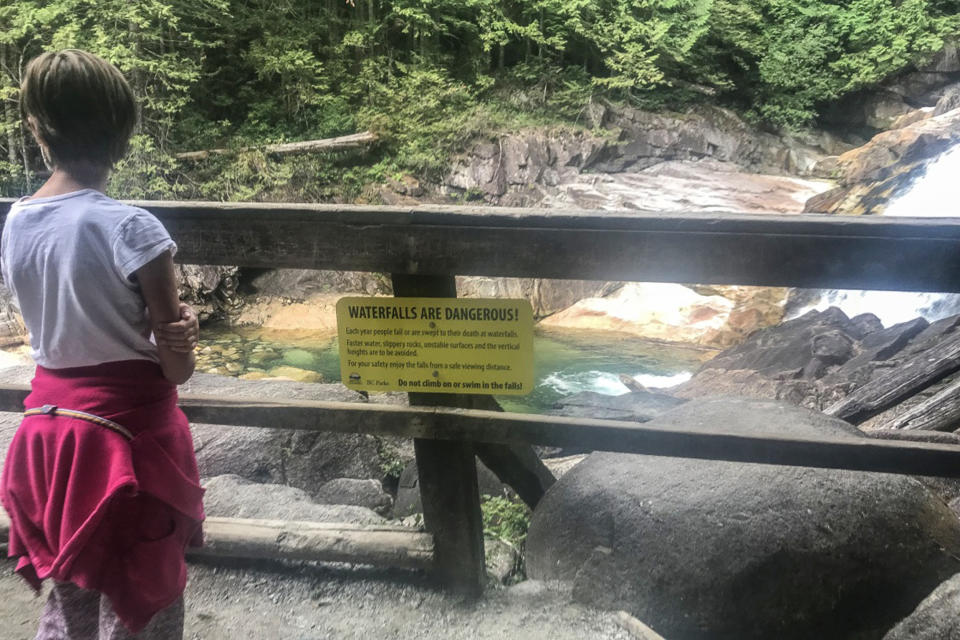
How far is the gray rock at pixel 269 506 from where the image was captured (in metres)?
2.73

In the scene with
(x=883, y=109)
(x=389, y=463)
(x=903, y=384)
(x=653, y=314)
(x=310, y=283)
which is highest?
(x=883, y=109)

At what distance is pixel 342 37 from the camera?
1789 cm

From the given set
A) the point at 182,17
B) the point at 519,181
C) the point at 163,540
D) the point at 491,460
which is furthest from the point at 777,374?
the point at 182,17

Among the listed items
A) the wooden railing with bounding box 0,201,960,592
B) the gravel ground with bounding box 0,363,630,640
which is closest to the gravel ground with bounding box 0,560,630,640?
the gravel ground with bounding box 0,363,630,640

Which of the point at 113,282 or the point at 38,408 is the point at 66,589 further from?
the point at 113,282

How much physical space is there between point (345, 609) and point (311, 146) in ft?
48.7

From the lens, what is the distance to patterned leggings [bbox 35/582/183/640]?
1540 mm

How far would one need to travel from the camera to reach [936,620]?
1.82 m

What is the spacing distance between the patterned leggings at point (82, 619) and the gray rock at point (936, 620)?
182cm

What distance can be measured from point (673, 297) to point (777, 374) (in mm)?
5225

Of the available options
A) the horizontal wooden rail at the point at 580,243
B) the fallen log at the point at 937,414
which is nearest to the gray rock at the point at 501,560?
the horizontal wooden rail at the point at 580,243

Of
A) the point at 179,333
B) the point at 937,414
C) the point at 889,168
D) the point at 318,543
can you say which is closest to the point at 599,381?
the point at 937,414

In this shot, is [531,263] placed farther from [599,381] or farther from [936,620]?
[599,381]

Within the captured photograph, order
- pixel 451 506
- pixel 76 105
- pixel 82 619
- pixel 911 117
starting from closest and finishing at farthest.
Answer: pixel 76 105, pixel 82 619, pixel 451 506, pixel 911 117
